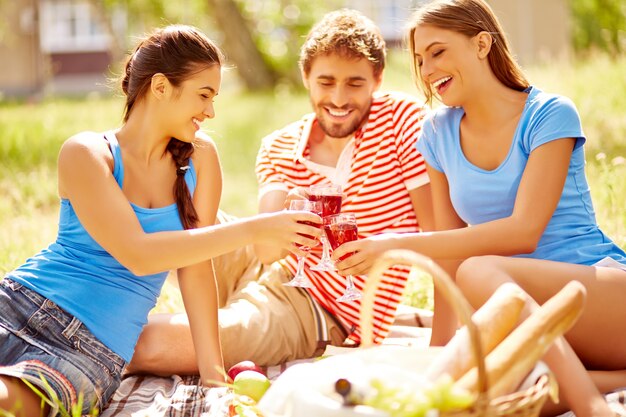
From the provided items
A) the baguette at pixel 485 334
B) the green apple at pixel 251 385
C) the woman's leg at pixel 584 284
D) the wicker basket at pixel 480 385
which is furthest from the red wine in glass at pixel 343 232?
the wicker basket at pixel 480 385

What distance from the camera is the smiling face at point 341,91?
416cm

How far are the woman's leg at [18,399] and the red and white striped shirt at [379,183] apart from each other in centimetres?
155

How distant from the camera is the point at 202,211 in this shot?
12.6ft

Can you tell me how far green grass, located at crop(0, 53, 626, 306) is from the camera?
5612mm

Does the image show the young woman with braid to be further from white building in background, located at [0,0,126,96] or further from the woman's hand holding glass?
white building in background, located at [0,0,126,96]

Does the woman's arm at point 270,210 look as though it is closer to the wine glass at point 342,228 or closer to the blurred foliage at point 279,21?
the wine glass at point 342,228

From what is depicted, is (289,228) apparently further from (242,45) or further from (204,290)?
(242,45)

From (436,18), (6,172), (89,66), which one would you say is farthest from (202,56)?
(89,66)

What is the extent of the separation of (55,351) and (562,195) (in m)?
2.22

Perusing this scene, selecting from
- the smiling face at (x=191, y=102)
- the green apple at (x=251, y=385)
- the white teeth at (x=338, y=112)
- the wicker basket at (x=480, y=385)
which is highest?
the smiling face at (x=191, y=102)

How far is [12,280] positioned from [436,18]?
216 centimetres

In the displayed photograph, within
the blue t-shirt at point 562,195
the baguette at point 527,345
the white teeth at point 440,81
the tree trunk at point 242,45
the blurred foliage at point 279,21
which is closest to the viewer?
the baguette at point 527,345

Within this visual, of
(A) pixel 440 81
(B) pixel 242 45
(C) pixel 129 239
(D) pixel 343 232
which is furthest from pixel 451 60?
(B) pixel 242 45

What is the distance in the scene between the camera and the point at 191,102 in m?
3.61
